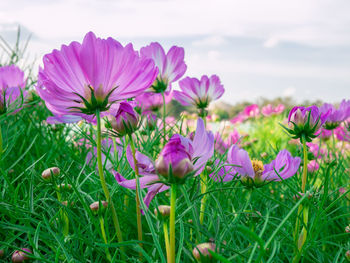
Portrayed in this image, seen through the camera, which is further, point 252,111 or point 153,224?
point 252,111

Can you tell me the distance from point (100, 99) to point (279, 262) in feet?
1.23

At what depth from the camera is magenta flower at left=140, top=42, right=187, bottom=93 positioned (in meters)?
0.80

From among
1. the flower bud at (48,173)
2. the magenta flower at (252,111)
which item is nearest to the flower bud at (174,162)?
the flower bud at (48,173)

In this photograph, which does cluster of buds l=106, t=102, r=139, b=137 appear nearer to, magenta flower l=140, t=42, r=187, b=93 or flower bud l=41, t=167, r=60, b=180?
flower bud l=41, t=167, r=60, b=180

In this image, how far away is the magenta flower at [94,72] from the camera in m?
0.43

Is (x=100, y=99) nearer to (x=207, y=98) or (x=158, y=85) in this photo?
A: (x=158, y=85)

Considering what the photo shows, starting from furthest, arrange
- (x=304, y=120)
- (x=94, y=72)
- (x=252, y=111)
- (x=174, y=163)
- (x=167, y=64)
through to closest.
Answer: (x=252, y=111) → (x=167, y=64) → (x=304, y=120) → (x=94, y=72) → (x=174, y=163)

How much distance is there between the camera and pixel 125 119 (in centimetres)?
48

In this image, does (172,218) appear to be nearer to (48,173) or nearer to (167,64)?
(48,173)

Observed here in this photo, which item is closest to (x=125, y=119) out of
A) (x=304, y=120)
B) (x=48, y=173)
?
(x=48, y=173)

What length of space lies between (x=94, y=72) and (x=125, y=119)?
3.0 inches

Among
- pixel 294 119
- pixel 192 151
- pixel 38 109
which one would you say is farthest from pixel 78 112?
pixel 38 109

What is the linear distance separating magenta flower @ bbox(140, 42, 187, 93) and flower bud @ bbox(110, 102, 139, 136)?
0.33 m

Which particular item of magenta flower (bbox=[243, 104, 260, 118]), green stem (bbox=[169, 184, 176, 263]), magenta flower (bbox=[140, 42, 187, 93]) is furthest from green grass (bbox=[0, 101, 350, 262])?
magenta flower (bbox=[243, 104, 260, 118])
